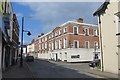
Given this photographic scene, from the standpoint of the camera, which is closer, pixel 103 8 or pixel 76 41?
pixel 103 8

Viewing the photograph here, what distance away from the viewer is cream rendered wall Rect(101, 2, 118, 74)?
21392mm

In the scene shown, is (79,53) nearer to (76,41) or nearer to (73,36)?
(76,41)

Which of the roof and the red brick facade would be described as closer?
the roof

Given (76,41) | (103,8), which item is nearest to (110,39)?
(103,8)

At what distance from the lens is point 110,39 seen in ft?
73.8

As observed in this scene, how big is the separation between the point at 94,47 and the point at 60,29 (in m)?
9.74

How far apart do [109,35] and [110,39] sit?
0.49 m

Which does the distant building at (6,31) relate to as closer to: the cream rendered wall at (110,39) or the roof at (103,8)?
the roof at (103,8)

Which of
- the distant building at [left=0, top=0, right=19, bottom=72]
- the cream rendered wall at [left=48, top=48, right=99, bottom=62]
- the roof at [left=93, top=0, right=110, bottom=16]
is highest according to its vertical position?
the roof at [left=93, top=0, right=110, bottom=16]

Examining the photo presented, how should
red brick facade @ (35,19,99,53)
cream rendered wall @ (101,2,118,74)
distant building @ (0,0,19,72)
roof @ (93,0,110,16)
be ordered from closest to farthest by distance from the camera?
distant building @ (0,0,19,72), cream rendered wall @ (101,2,118,74), roof @ (93,0,110,16), red brick facade @ (35,19,99,53)

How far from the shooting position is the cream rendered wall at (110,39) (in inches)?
842

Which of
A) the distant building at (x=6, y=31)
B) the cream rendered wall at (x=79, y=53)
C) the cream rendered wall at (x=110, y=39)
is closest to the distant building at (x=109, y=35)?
the cream rendered wall at (x=110, y=39)

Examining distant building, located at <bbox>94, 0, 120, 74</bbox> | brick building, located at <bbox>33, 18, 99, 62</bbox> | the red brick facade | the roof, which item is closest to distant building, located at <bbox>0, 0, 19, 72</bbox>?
the roof

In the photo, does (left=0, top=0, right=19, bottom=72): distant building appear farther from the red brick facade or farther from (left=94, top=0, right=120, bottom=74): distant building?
the red brick facade
